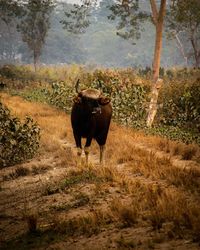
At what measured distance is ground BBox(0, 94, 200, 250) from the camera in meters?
5.27

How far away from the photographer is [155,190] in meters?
6.72

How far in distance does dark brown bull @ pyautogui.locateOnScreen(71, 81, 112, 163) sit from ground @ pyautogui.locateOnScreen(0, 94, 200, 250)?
0.71 meters

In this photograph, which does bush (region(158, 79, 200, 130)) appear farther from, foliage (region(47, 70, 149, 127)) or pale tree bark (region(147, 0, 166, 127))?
foliage (region(47, 70, 149, 127))

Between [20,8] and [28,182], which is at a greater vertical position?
[20,8]

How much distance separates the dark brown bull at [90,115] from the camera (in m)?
9.06

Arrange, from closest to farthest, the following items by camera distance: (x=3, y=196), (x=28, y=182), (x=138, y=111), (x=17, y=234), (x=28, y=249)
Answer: (x=28, y=249)
(x=17, y=234)
(x=3, y=196)
(x=28, y=182)
(x=138, y=111)

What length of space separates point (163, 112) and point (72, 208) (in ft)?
35.8

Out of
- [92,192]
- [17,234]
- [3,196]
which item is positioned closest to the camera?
[17,234]

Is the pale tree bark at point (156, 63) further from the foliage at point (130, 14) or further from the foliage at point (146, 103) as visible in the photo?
the foliage at point (130, 14)

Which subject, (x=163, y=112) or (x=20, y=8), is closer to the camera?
(x=163, y=112)

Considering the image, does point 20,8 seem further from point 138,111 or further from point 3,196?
point 3,196

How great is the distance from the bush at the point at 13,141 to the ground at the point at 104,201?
375 mm

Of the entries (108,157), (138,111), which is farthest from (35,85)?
(108,157)

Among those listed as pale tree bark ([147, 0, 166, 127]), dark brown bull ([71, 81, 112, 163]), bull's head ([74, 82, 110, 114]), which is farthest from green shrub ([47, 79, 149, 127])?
bull's head ([74, 82, 110, 114])
